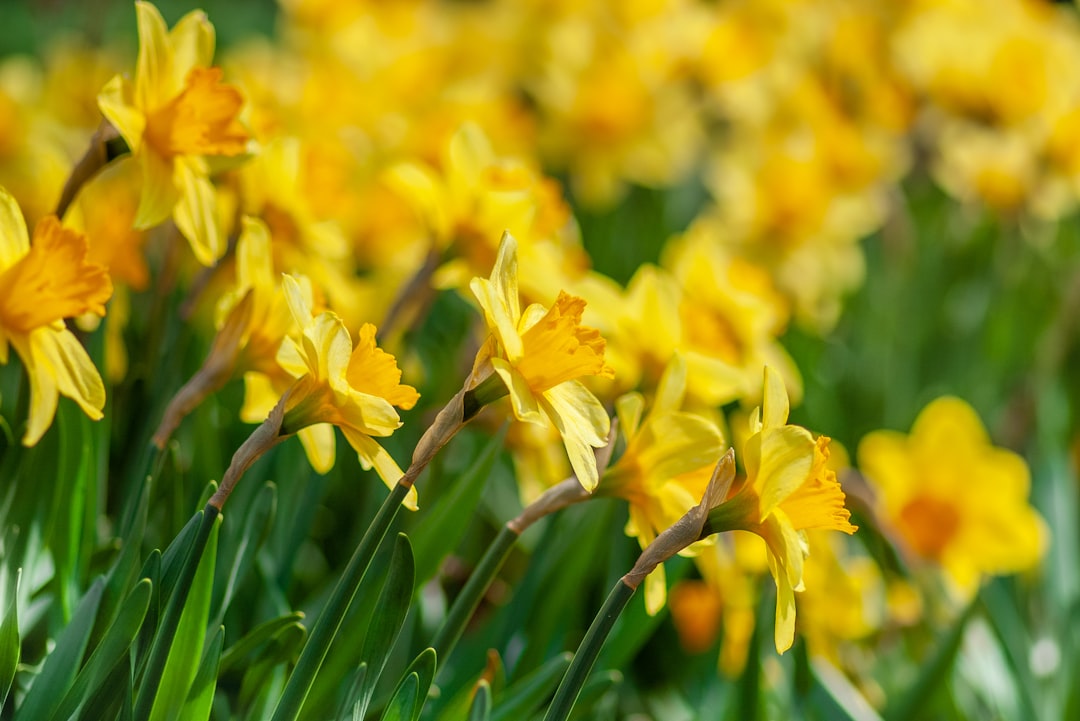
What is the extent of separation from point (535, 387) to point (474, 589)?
226mm

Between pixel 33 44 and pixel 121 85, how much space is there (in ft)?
13.7

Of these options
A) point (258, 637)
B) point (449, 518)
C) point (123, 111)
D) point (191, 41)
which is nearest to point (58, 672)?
point (258, 637)

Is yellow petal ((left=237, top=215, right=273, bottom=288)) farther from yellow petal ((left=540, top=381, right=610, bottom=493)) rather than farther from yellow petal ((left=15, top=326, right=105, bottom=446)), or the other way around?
yellow petal ((left=540, top=381, right=610, bottom=493))

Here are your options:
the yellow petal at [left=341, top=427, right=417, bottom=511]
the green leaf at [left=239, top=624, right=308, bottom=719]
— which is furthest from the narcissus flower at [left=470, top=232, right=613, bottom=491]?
the green leaf at [left=239, top=624, right=308, bottom=719]

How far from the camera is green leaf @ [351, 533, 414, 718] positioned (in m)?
0.83

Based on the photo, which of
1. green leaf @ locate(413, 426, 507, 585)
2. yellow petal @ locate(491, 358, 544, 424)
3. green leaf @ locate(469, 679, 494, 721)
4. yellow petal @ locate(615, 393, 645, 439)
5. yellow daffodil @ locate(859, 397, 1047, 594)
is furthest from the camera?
yellow daffodil @ locate(859, 397, 1047, 594)

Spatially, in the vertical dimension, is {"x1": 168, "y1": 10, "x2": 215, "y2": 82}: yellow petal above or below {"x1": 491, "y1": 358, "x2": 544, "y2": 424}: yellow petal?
above

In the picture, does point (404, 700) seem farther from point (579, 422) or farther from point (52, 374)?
point (52, 374)

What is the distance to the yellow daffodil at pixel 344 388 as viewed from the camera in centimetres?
81

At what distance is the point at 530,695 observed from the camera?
1.04 m

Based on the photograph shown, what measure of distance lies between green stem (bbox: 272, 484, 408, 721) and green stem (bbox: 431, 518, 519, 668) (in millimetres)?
150

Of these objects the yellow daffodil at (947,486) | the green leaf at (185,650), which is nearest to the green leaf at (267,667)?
the green leaf at (185,650)

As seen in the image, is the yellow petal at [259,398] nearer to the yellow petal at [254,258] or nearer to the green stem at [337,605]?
the yellow petal at [254,258]

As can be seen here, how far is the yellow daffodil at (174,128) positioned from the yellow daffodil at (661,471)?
458 millimetres
